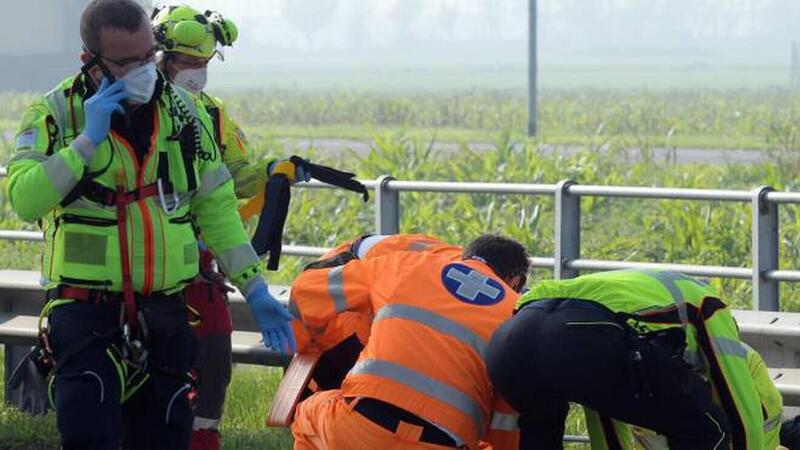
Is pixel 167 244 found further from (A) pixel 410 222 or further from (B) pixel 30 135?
(A) pixel 410 222

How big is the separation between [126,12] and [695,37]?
132 metres

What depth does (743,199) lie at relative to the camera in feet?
28.1

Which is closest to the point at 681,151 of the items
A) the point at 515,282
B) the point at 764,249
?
the point at 764,249

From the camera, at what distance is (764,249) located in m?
8.73

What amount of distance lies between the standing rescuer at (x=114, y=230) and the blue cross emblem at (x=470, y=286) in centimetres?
77

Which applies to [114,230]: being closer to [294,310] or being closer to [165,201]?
[165,201]

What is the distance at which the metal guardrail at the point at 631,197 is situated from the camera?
28.3ft

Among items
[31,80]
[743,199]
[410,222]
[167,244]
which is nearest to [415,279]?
[167,244]

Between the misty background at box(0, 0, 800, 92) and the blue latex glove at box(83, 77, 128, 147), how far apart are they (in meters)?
63.1

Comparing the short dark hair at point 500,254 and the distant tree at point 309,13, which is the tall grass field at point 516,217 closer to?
the short dark hair at point 500,254

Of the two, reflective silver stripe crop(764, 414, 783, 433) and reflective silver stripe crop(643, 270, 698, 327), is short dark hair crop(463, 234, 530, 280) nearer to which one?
reflective silver stripe crop(643, 270, 698, 327)

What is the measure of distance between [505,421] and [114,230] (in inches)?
52.1

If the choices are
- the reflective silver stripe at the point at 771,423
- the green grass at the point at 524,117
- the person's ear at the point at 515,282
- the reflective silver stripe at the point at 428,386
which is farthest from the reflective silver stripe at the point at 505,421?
the green grass at the point at 524,117

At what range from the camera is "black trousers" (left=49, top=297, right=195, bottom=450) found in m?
5.25
